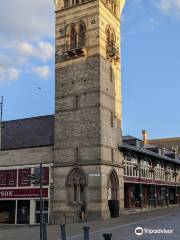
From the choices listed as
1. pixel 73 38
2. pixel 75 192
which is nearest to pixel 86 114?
pixel 75 192

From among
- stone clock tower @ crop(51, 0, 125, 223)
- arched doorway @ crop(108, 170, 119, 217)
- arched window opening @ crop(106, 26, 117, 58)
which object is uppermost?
arched window opening @ crop(106, 26, 117, 58)

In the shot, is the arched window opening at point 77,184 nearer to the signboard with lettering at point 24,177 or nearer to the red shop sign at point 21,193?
the red shop sign at point 21,193

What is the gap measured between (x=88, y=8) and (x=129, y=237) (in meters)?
29.2

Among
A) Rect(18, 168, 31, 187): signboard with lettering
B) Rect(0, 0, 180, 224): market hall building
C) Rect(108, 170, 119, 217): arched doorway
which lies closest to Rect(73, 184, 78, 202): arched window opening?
Rect(0, 0, 180, 224): market hall building

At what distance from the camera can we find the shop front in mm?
44719

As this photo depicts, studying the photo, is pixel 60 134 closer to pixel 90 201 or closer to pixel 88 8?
pixel 90 201

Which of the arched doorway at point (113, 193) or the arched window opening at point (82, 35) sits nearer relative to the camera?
the arched doorway at point (113, 193)

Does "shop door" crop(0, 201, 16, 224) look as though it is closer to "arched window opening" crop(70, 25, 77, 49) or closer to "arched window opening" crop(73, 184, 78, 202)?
"arched window opening" crop(73, 184, 78, 202)

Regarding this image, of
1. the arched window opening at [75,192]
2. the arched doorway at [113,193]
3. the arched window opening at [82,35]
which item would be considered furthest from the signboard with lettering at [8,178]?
the arched window opening at [82,35]

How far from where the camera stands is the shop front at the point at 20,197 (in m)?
44.7

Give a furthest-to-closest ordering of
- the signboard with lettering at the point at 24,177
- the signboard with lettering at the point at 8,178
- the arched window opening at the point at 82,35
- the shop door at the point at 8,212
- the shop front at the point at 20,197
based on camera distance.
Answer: the signboard with lettering at the point at 8,178 → the shop door at the point at 8,212 → the signboard with lettering at the point at 24,177 → the arched window opening at the point at 82,35 → the shop front at the point at 20,197

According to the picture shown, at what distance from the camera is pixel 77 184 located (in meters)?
43.0

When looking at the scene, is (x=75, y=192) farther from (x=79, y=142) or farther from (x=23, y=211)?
(x=23, y=211)

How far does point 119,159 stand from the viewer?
1816 inches
